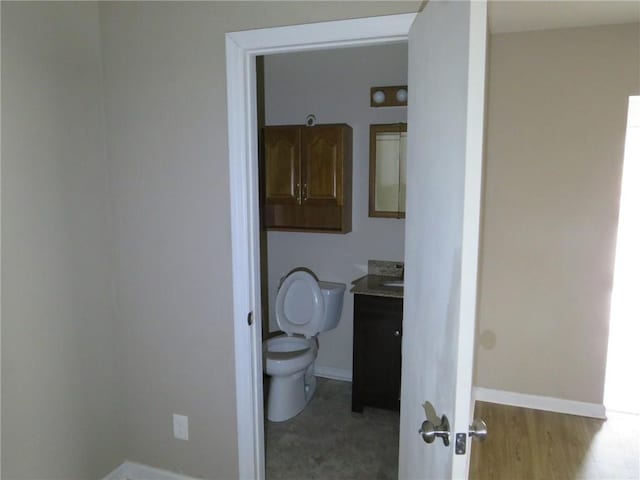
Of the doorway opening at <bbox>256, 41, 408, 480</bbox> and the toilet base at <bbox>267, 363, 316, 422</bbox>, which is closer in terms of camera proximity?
the doorway opening at <bbox>256, 41, 408, 480</bbox>

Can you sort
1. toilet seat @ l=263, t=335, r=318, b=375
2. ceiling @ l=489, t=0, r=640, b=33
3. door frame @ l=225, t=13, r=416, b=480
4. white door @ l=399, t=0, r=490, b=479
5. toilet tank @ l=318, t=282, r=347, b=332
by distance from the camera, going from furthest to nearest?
toilet tank @ l=318, t=282, r=347, b=332
toilet seat @ l=263, t=335, r=318, b=375
ceiling @ l=489, t=0, r=640, b=33
door frame @ l=225, t=13, r=416, b=480
white door @ l=399, t=0, r=490, b=479

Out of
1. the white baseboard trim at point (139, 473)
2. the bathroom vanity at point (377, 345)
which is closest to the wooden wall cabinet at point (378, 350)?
the bathroom vanity at point (377, 345)

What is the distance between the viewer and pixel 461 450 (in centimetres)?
95

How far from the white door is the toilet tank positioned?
1509 mm

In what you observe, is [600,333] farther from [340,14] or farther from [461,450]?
[340,14]

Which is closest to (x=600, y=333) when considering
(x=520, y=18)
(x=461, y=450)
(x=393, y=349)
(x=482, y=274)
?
(x=482, y=274)

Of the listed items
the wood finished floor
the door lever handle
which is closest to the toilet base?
the wood finished floor

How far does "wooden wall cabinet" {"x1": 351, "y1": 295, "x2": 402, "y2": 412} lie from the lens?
8.42 feet

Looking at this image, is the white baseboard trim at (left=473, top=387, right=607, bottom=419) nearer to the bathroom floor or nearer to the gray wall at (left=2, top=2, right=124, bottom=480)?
the bathroom floor

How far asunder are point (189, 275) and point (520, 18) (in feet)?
7.02

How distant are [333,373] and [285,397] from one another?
69cm

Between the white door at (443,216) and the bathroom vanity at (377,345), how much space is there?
1.07m

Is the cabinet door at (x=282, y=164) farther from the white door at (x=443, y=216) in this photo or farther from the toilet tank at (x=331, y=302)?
the white door at (x=443, y=216)

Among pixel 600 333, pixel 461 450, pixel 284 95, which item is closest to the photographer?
pixel 461 450
